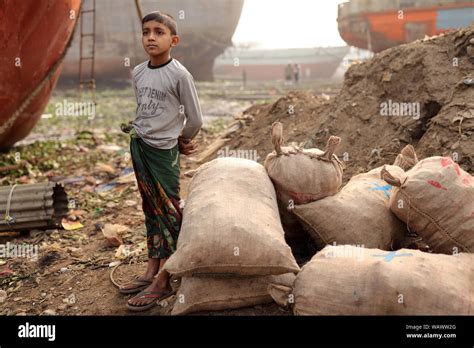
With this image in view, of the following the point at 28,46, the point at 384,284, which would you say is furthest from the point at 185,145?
the point at 28,46

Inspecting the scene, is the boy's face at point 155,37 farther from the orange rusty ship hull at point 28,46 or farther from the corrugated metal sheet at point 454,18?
the corrugated metal sheet at point 454,18

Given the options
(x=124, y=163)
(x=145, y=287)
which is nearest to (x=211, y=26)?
(x=124, y=163)

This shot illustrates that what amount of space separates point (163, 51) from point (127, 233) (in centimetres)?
207

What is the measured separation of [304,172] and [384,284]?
2.87ft

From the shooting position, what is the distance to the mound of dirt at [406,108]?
3.79 m

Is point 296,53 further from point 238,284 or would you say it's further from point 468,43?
point 238,284

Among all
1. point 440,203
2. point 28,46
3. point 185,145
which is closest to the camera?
point 440,203

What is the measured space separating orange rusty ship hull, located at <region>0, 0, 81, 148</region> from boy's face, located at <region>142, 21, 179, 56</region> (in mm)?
3630

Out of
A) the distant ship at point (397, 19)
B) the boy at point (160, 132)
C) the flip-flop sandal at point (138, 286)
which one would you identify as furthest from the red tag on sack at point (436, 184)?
the distant ship at point (397, 19)

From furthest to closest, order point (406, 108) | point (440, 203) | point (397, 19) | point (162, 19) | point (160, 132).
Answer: point (397, 19), point (406, 108), point (160, 132), point (162, 19), point (440, 203)

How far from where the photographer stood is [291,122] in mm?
6098

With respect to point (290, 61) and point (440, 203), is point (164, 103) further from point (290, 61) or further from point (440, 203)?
point (290, 61)

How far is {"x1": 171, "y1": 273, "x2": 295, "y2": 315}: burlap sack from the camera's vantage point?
98.4 inches

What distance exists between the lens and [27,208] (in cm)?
431
